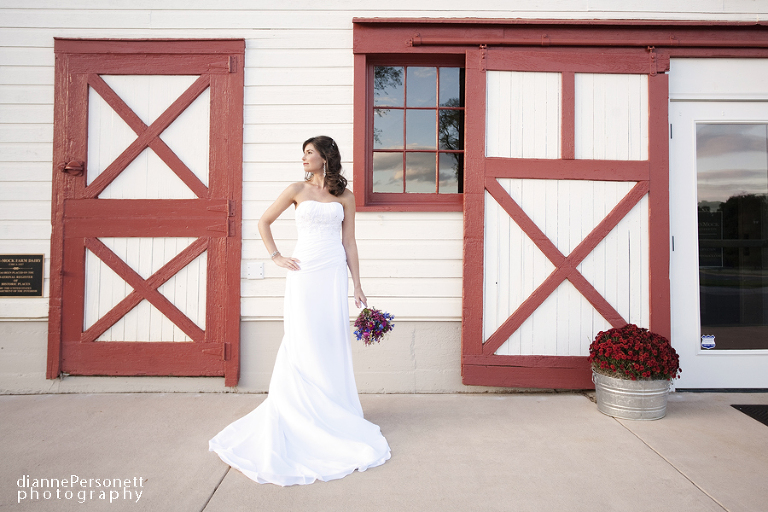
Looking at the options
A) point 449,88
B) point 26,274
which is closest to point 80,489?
Result: point 26,274

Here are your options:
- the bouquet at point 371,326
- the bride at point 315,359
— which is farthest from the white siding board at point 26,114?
the bouquet at point 371,326

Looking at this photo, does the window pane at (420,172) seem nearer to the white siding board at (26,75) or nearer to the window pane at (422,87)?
the window pane at (422,87)

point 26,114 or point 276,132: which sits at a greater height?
point 26,114

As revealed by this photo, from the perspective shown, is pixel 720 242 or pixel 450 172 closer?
pixel 720 242

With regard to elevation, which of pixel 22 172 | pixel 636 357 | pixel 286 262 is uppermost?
pixel 22 172

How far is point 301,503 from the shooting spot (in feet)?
8.11

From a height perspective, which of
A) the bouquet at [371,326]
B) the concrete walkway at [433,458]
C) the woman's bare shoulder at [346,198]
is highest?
the woman's bare shoulder at [346,198]

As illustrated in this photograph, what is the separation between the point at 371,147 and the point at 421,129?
545mm

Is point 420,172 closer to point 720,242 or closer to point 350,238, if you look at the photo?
point 350,238

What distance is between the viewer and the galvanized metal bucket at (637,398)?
12.0 feet

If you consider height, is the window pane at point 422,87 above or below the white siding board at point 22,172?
above

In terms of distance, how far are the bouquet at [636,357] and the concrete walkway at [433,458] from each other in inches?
14.9

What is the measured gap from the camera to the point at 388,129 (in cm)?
461

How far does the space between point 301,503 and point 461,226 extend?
2763 mm
